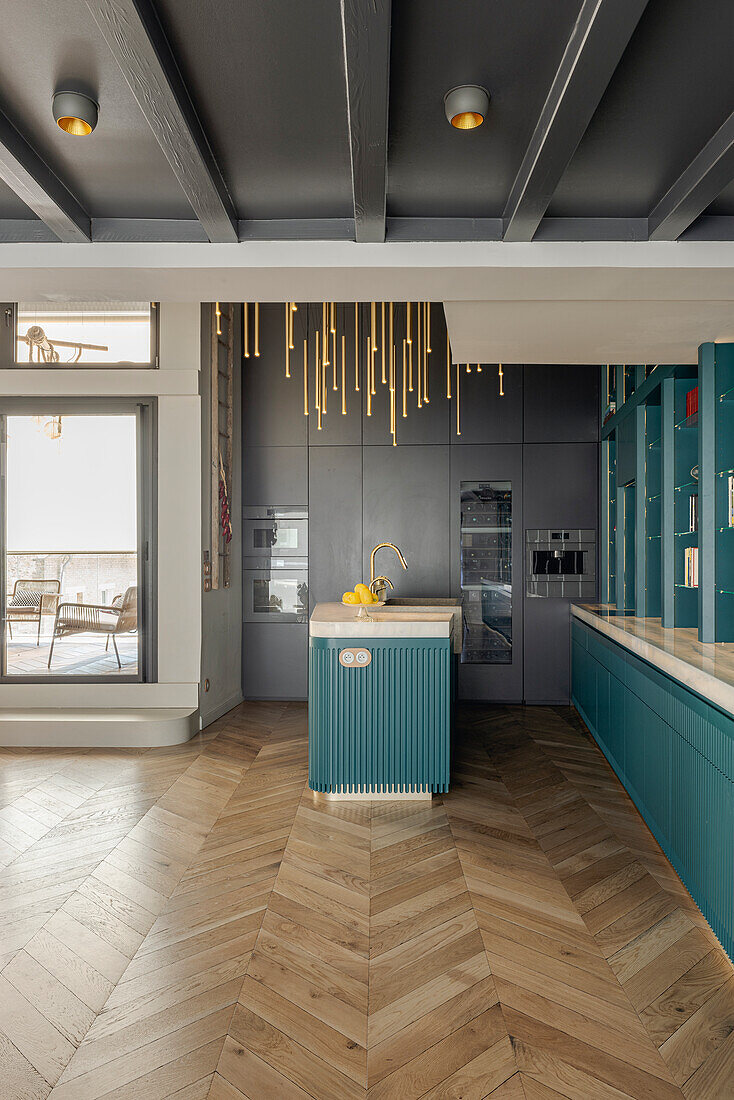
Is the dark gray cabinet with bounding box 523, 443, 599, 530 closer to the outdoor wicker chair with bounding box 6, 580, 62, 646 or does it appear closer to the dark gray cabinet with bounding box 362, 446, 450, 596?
the dark gray cabinet with bounding box 362, 446, 450, 596

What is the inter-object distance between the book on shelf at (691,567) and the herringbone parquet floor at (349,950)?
1.34m

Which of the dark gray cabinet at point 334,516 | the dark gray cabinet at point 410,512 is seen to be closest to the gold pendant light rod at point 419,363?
the dark gray cabinet at point 410,512

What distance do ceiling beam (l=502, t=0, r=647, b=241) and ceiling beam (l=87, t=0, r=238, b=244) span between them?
3.30ft

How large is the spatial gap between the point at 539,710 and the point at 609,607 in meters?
1.15

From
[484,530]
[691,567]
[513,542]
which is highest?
[484,530]

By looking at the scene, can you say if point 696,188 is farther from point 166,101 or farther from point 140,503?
point 140,503

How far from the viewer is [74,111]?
2.18 m

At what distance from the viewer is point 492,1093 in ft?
6.64

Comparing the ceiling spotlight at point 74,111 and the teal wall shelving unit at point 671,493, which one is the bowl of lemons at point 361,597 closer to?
the teal wall shelving unit at point 671,493

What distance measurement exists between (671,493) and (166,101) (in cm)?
376

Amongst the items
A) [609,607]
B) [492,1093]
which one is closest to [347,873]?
[492,1093]

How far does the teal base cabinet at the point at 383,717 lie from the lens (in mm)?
4336

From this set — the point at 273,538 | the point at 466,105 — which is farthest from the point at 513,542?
the point at 466,105

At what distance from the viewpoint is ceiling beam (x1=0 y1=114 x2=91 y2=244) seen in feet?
7.72
